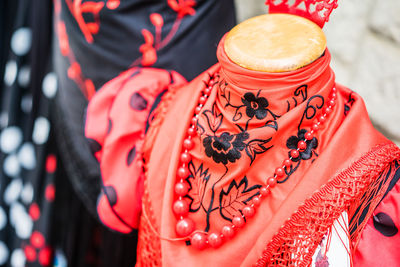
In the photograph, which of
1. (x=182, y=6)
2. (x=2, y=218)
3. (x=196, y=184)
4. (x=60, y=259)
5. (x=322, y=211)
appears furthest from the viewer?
(x=2, y=218)

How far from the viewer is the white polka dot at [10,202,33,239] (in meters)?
1.11

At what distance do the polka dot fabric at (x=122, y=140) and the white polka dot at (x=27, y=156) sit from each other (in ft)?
1.92

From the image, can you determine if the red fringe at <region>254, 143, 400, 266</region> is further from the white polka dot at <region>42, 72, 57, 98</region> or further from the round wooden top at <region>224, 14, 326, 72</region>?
the white polka dot at <region>42, 72, 57, 98</region>

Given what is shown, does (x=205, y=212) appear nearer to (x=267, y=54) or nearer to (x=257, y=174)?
(x=257, y=174)

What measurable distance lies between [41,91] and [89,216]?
47 cm

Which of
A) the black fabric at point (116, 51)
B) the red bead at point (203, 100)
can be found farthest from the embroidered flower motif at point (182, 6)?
the red bead at point (203, 100)

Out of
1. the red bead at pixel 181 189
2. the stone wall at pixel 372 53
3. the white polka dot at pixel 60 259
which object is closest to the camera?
the red bead at pixel 181 189

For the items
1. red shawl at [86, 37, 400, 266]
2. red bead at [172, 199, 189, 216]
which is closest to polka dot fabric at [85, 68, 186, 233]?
red shawl at [86, 37, 400, 266]

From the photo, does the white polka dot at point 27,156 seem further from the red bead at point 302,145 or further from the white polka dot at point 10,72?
the red bead at point 302,145

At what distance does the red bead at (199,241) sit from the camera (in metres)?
0.49

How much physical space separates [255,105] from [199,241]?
0.21m

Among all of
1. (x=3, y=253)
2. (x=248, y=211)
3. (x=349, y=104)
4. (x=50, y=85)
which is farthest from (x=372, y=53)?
(x=3, y=253)

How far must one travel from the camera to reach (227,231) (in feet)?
1.56

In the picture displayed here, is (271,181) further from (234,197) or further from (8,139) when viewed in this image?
(8,139)
